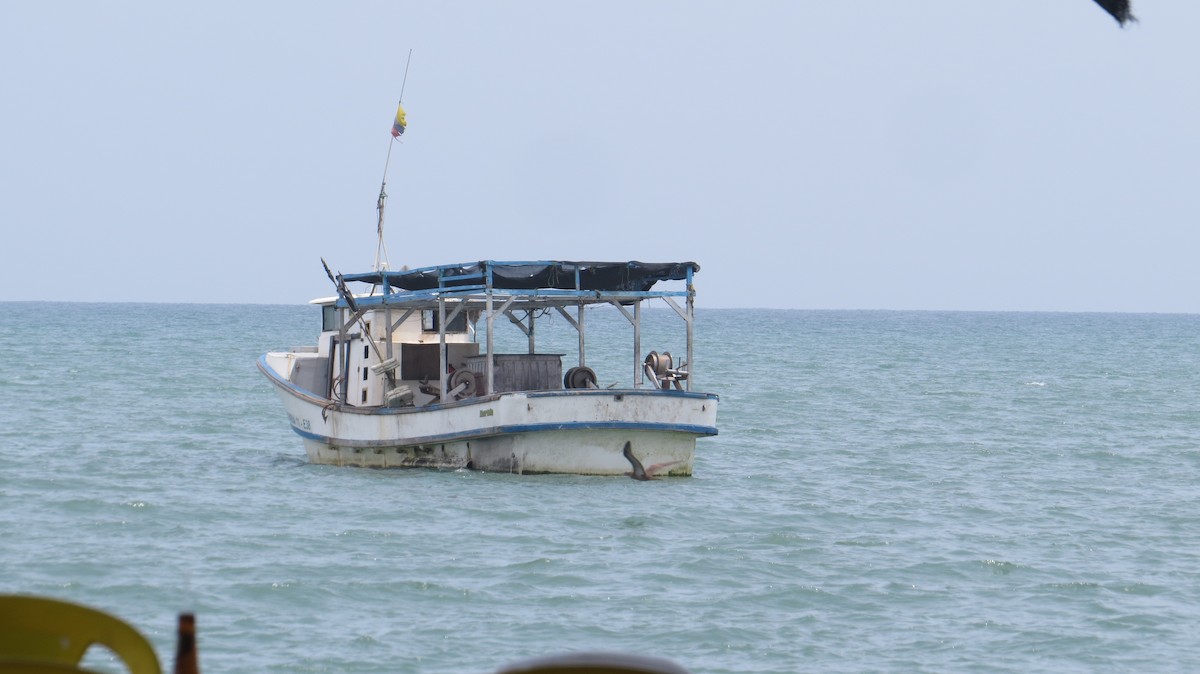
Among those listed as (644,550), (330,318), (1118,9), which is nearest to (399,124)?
(330,318)

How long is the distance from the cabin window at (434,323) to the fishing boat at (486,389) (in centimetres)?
2

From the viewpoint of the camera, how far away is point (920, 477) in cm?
2372

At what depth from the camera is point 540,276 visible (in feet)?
65.2

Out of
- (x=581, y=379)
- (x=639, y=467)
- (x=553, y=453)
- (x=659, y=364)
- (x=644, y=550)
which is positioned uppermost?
(x=659, y=364)

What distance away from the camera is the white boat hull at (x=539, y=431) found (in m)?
19.2

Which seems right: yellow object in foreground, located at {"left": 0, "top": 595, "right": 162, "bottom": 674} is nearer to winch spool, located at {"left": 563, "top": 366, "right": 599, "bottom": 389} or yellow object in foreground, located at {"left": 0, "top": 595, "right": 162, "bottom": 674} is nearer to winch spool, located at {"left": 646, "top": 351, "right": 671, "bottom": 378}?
winch spool, located at {"left": 646, "top": 351, "right": 671, "bottom": 378}

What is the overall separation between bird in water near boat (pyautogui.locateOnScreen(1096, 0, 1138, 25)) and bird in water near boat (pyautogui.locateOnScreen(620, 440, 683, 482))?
48.7 ft

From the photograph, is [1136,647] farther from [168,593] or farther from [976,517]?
[168,593]

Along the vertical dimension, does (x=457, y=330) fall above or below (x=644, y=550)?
above

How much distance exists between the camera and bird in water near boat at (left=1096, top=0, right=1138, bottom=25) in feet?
17.1

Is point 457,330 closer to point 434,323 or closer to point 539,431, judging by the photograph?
point 434,323

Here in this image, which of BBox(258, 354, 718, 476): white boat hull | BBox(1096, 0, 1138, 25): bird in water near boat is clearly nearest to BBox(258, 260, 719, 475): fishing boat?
BBox(258, 354, 718, 476): white boat hull

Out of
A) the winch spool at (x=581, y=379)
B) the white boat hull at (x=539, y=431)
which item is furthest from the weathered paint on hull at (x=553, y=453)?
the winch spool at (x=581, y=379)

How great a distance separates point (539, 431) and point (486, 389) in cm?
164
